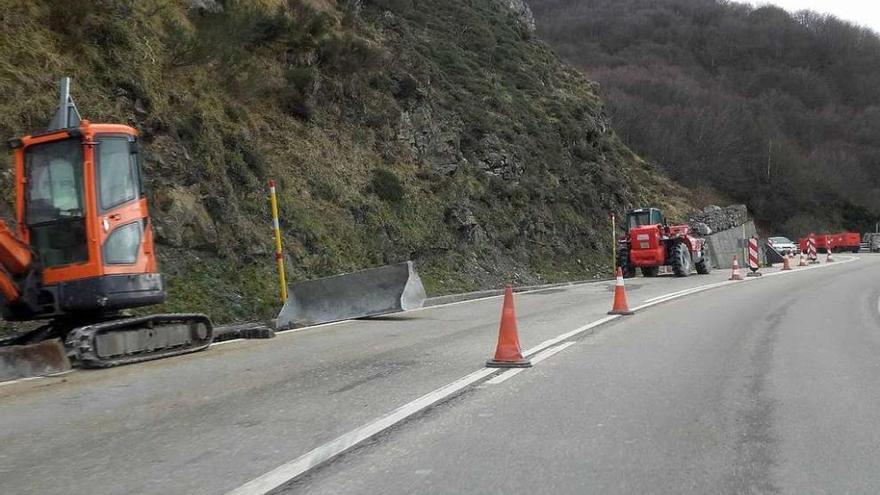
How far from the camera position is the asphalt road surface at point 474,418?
517cm

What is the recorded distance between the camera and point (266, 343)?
11.8m

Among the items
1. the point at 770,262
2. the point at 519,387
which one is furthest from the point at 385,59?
the point at 770,262

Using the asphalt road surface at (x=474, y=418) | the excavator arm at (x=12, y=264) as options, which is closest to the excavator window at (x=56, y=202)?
the excavator arm at (x=12, y=264)

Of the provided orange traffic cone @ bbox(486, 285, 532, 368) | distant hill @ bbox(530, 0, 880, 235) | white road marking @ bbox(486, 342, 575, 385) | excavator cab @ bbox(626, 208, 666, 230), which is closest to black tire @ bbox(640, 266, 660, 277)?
excavator cab @ bbox(626, 208, 666, 230)

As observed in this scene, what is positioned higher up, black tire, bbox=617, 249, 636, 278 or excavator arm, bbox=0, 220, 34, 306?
excavator arm, bbox=0, 220, 34, 306

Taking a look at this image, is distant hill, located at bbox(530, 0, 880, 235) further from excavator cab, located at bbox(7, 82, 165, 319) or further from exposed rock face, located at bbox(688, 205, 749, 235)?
excavator cab, located at bbox(7, 82, 165, 319)

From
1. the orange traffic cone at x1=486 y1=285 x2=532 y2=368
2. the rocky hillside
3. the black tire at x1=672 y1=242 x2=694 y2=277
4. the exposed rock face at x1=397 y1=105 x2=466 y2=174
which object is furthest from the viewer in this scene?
the black tire at x1=672 y1=242 x2=694 y2=277

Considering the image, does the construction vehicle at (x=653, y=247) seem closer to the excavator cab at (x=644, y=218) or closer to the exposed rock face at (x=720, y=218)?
the excavator cab at (x=644, y=218)

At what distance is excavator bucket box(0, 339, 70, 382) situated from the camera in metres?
8.90

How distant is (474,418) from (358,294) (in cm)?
830

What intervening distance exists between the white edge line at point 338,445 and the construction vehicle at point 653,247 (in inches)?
882

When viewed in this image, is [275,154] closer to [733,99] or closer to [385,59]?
[385,59]

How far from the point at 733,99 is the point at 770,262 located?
50953 millimetres

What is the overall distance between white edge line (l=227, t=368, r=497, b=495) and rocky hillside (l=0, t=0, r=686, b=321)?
800cm
